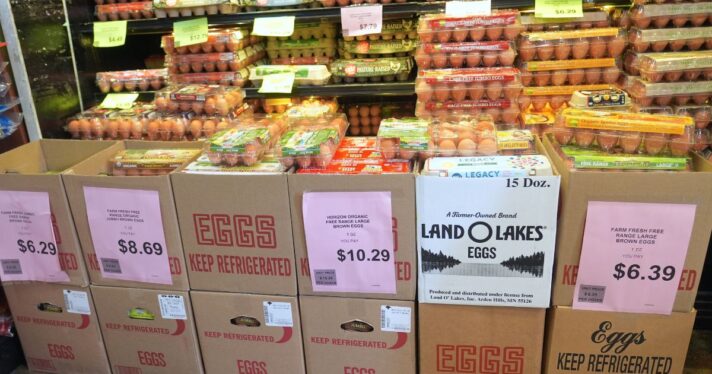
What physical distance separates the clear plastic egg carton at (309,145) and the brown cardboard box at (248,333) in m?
0.44

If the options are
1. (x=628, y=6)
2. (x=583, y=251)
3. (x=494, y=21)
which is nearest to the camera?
(x=583, y=251)

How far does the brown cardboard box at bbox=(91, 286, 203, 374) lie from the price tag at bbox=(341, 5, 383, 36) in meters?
1.36

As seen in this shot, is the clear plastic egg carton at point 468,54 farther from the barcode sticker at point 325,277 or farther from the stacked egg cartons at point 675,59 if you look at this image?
the barcode sticker at point 325,277

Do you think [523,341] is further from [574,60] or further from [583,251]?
[574,60]

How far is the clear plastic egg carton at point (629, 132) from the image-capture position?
4.87 ft

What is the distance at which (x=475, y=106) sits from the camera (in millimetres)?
2217

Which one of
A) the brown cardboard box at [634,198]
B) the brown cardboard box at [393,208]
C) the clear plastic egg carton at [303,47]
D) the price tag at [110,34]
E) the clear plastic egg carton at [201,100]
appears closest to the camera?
the brown cardboard box at [634,198]

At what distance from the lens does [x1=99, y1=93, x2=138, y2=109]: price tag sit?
267 centimetres

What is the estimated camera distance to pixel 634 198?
54.7 inches

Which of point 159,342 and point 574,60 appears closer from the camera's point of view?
point 159,342

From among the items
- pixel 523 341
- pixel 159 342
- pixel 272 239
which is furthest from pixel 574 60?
pixel 159 342

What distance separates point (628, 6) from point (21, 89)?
106 inches

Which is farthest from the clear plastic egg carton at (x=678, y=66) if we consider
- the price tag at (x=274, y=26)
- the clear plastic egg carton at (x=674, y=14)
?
the price tag at (x=274, y=26)

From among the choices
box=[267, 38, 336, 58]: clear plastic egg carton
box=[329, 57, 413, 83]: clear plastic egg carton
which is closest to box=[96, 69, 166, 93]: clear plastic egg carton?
box=[267, 38, 336, 58]: clear plastic egg carton
